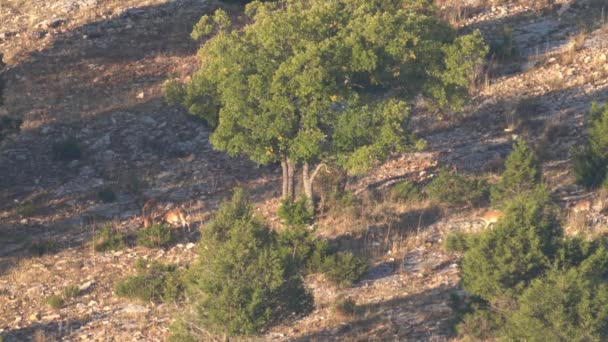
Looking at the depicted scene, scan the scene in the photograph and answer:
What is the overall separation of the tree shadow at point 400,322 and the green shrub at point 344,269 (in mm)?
984

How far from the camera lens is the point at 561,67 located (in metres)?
40.4

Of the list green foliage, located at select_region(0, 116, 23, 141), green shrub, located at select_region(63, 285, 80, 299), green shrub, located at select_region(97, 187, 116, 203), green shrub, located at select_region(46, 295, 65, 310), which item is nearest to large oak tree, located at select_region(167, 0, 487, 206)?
green shrub, located at select_region(97, 187, 116, 203)

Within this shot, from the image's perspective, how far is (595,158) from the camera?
32875 millimetres

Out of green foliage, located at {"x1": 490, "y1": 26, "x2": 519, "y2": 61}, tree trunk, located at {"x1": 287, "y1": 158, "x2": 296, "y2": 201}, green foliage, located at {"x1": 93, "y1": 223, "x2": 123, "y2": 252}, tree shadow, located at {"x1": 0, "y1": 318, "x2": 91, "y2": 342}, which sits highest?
green foliage, located at {"x1": 490, "y1": 26, "x2": 519, "y2": 61}

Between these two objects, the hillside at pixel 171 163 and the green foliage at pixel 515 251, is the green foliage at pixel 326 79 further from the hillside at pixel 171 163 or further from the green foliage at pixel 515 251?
the green foliage at pixel 515 251

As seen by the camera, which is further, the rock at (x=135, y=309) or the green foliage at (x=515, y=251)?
the rock at (x=135, y=309)

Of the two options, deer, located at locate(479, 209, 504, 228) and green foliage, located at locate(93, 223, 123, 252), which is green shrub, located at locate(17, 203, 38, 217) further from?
deer, located at locate(479, 209, 504, 228)

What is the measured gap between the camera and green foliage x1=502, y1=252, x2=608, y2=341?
23.2m

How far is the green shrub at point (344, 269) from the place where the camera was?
93.7 feet

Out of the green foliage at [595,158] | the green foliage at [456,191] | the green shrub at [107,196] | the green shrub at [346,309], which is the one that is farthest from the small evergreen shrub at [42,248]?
the green foliage at [595,158]

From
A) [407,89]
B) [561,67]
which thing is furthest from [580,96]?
[407,89]

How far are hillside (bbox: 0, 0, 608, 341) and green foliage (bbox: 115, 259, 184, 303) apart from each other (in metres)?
0.27

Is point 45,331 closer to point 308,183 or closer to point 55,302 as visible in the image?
point 55,302

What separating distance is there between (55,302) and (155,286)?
2.33 meters
